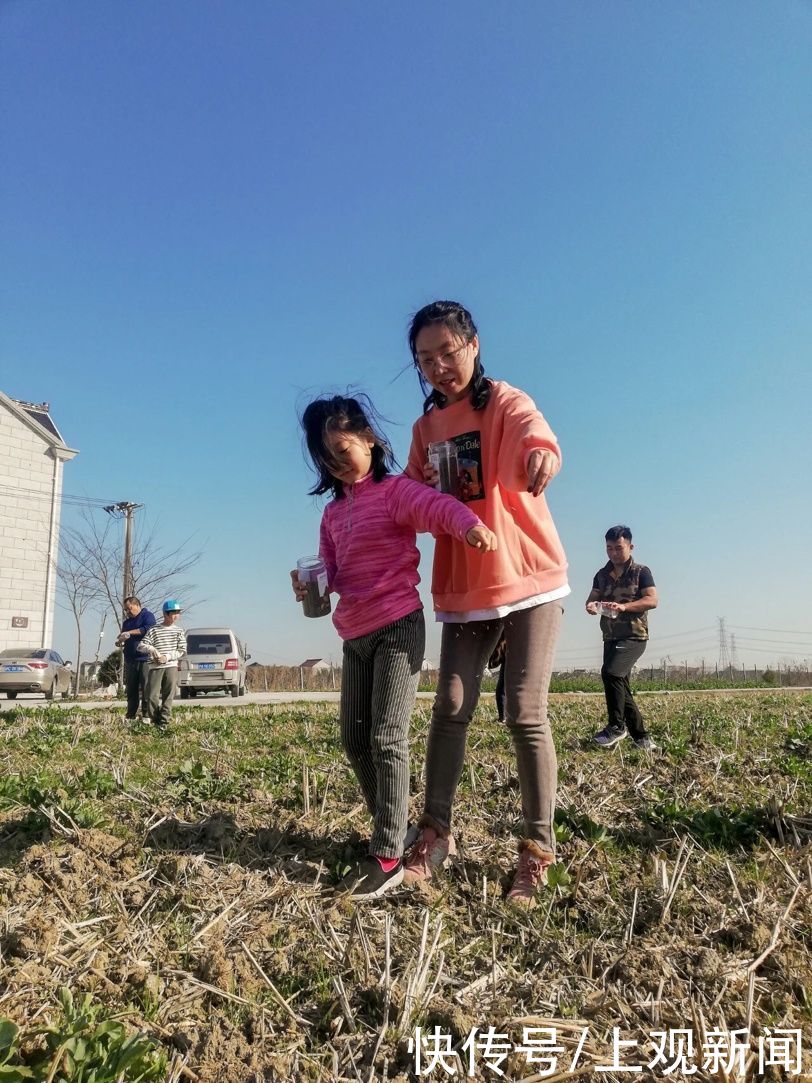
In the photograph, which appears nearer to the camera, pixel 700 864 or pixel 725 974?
pixel 725 974

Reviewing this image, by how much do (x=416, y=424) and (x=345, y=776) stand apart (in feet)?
7.14

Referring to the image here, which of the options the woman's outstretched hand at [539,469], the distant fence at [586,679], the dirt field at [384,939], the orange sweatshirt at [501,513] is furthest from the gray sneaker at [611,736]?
the distant fence at [586,679]

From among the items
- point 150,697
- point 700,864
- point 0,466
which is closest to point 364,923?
point 700,864

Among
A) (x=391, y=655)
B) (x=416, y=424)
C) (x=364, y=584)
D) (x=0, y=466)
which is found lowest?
(x=391, y=655)

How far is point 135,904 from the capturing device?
2895 mm

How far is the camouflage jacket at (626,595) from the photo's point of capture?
742 centimetres

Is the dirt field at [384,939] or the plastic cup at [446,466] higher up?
the plastic cup at [446,466]

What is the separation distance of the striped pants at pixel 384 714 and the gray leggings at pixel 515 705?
0.16 metres

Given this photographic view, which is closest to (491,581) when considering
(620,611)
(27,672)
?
(620,611)

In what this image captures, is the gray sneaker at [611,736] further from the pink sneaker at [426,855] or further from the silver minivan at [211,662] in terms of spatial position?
the silver minivan at [211,662]

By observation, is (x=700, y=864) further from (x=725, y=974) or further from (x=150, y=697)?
(x=150, y=697)

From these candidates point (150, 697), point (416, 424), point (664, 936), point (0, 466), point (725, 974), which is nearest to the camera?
point (725, 974)

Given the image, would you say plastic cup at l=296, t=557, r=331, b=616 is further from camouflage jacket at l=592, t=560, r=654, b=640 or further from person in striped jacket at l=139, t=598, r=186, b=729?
person in striped jacket at l=139, t=598, r=186, b=729

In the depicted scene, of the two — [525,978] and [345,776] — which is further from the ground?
[345,776]
